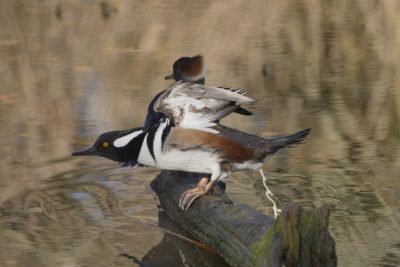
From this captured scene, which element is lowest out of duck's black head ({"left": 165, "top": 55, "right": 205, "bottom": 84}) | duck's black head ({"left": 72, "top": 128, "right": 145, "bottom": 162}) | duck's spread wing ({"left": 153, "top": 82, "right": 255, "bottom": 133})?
duck's black head ({"left": 72, "top": 128, "right": 145, "bottom": 162})

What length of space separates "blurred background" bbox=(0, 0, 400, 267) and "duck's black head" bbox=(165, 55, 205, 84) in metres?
1.13

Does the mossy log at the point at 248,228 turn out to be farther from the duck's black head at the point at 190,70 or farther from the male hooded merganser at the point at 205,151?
the duck's black head at the point at 190,70

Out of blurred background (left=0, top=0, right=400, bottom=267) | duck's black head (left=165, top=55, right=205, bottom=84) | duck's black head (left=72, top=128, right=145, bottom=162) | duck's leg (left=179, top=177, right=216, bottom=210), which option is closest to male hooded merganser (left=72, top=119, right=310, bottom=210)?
duck's leg (left=179, top=177, right=216, bottom=210)

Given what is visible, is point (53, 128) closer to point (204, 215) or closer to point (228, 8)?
point (204, 215)

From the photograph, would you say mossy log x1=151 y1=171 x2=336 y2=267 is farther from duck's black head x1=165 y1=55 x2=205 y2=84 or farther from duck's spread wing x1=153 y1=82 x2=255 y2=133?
duck's black head x1=165 y1=55 x2=205 y2=84

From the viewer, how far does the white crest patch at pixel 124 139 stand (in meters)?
7.85

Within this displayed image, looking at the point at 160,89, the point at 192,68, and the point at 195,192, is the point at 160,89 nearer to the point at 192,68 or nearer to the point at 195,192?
the point at 192,68

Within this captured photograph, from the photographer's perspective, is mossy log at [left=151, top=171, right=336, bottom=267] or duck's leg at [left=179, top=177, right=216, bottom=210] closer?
mossy log at [left=151, top=171, right=336, bottom=267]

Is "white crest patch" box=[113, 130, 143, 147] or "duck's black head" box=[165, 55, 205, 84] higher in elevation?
"duck's black head" box=[165, 55, 205, 84]

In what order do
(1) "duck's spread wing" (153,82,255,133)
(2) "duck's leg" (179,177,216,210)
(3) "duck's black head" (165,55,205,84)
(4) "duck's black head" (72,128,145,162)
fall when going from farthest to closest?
(3) "duck's black head" (165,55,205,84) < (4) "duck's black head" (72,128,145,162) < (2) "duck's leg" (179,177,216,210) < (1) "duck's spread wing" (153,82,255,133)

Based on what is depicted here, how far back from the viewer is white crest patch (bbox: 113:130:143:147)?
7.85 metres

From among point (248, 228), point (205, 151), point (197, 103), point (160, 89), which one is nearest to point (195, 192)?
point (205, 151)

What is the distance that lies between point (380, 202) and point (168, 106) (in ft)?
6.80

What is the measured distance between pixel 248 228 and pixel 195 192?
1.00 m
